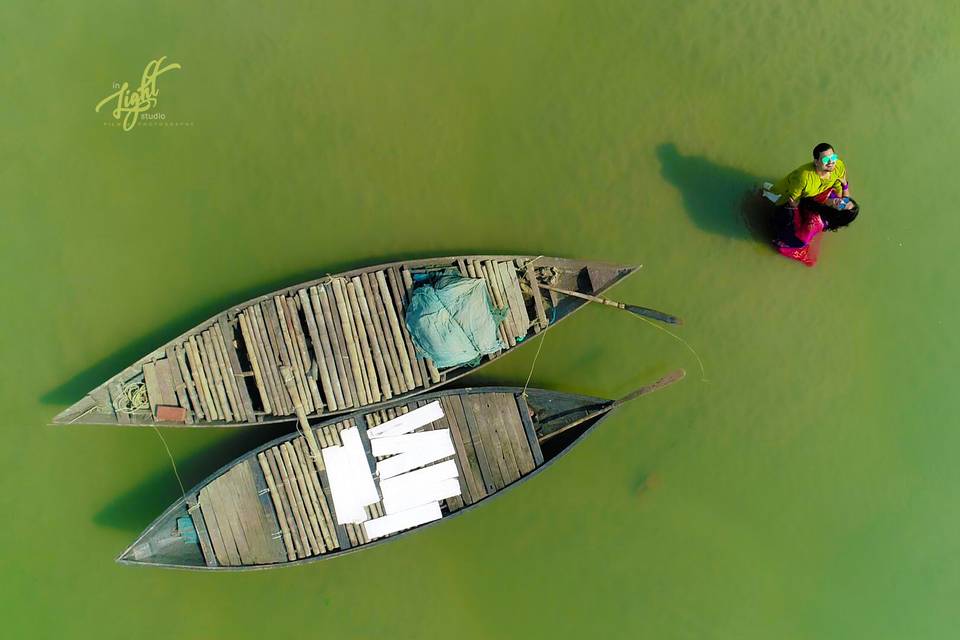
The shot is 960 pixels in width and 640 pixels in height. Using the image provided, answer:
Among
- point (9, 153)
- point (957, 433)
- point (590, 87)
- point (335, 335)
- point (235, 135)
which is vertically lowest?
point (957, 433)

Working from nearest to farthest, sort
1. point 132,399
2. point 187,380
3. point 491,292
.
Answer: point 132,399, point 187,380, point 491,292

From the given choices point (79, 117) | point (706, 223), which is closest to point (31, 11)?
point (79, 117)

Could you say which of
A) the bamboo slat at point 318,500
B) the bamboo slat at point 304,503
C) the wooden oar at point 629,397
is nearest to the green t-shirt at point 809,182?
the wooden oar at point 629,397

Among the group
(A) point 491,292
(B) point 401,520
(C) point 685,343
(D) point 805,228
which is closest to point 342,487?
(B) point 401,520

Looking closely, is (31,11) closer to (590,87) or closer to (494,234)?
(494,234)

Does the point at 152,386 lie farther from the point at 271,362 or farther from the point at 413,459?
the point at 413,459

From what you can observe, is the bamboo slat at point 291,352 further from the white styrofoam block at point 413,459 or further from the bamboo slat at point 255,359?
the white styrofoam block at point 413,459
